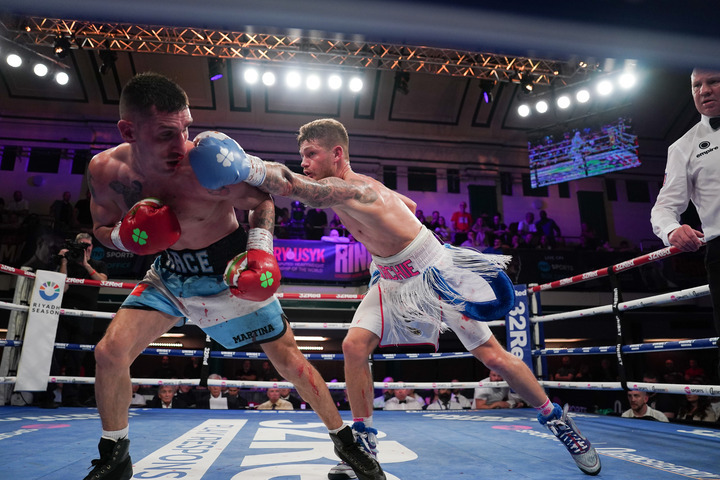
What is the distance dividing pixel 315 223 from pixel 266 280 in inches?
360

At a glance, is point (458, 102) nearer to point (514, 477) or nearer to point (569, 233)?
point (569, 233)

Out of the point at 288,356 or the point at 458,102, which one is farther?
the point at 458,102

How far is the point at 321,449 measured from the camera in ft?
7.60

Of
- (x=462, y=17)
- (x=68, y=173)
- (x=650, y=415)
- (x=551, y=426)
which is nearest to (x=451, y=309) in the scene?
(x=551, y=426)

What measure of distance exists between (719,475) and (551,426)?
23.7 inches

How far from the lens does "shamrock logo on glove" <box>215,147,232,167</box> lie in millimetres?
1355

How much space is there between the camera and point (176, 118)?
1.70 m

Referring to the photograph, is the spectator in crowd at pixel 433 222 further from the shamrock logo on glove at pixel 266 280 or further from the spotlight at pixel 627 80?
the shamrock logo on glove at pixel 266 280

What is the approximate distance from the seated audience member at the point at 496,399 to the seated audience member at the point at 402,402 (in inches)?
31.7

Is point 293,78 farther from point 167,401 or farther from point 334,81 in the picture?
point 167,401

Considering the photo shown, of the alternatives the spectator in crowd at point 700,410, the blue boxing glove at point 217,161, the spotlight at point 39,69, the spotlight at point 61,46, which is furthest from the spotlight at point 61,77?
the spectator in crowd at point 700,410

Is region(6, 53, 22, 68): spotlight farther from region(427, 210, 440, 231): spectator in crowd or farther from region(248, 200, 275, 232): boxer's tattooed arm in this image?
region(248, 200, 275, 232): boxer's tattooed arm

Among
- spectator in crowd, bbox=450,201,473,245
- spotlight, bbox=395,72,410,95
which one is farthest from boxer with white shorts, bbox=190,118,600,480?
spotlight, bbox=395,72,410,95

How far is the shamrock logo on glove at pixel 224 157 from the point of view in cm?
136
